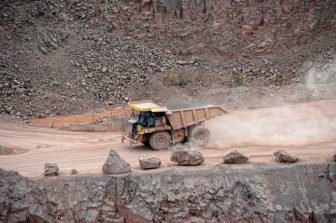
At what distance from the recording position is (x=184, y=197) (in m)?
14.1

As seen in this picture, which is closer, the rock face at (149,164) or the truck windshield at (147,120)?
the rock face at (149,164)

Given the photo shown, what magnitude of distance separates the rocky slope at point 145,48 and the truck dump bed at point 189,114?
32.0 ft

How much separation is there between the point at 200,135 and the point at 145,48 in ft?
49.4

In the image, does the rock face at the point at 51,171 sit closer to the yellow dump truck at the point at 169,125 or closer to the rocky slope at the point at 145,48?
the yellow dump truck at the point at 169,125

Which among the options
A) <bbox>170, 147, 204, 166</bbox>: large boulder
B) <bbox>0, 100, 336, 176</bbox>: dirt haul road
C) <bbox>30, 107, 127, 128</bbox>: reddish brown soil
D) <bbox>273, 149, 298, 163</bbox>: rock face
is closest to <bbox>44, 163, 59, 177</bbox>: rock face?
<bbox>0, 100, 336, 176</bbox>: dirt haul road

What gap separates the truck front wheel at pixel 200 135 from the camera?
63.5 feet

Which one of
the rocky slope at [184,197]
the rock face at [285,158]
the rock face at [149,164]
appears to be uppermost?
the rock face at [149,164]

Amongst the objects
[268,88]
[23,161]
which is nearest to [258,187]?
[23,161]

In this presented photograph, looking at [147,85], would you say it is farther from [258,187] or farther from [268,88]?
[258,187]

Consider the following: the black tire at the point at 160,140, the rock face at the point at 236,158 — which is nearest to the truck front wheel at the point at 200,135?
the black tire at the point at 160,140

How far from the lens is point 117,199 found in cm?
1420

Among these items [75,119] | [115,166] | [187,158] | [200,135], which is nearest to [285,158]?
[187,158]

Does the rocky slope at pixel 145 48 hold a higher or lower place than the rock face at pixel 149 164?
higher

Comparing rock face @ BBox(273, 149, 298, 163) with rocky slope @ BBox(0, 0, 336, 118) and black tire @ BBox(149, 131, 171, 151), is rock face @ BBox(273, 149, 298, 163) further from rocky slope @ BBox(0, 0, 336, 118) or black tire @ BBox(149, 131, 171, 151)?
rocky slope @ BBox(0, 0, 336, 118)
